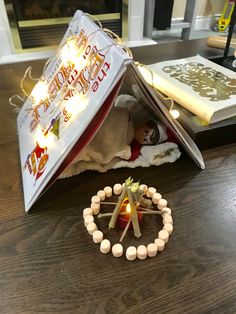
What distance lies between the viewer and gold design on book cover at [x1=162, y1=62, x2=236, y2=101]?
683 millimetres

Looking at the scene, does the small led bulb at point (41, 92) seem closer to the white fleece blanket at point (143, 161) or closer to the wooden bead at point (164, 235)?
the white fleece blanket at point (143, 161)

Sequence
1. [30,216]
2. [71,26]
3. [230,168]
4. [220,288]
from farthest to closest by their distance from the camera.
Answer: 1. [71,26]
2. [230,168]
3. [30,216]
4. [220,288]

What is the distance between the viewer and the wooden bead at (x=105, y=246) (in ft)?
1.42

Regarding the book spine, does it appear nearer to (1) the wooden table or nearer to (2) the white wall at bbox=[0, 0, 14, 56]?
(1) the wooden table

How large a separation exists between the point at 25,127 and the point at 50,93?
107 mm

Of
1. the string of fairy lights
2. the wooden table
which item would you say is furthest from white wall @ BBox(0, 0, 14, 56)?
the wooden table

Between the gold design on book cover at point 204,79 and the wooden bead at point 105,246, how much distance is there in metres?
0.42

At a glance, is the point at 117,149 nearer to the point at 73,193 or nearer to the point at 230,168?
the point at 73,193

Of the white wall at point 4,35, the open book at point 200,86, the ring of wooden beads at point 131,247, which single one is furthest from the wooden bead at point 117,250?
the white wall at point 4,35

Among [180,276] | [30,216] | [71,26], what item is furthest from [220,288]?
[71,26]

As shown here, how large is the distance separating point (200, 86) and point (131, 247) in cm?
47

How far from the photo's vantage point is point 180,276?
0.40 m

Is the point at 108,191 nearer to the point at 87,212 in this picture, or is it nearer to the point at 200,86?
the point at 87,212

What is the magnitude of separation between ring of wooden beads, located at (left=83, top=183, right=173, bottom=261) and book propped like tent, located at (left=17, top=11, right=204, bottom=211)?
89 mm
